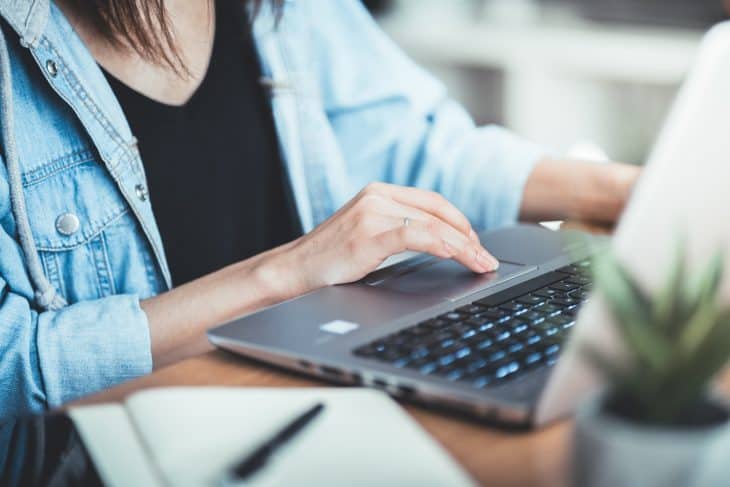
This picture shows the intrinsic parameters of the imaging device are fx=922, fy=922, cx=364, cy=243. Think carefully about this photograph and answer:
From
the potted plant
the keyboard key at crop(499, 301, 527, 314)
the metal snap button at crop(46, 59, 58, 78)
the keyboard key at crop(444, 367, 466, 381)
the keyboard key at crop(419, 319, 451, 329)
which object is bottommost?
the keyboard key at crop(499, 301, 527, 314)

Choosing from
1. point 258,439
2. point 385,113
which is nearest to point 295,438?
point 258,439

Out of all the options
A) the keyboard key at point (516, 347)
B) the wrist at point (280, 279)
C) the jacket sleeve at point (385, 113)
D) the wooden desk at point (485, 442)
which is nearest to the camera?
the wooden desk at point (485, 442)

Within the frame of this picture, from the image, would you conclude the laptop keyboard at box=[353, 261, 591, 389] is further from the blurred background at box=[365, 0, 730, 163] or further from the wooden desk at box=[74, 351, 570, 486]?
the blurred background at box=[365, 0, 730, 163]

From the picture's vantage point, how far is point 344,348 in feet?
2.03

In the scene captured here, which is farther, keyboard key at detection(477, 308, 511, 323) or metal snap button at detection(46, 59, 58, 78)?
metal snap button at detection(46, 59, 58, 78)

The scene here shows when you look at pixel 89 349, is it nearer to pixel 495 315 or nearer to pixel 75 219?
pixel 75 219

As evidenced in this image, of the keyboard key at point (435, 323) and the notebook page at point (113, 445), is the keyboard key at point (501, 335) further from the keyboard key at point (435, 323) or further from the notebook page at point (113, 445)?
the notebook page at point (113, 445)

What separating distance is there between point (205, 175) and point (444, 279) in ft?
1.30

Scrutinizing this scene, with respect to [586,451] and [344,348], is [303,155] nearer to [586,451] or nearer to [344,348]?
[344,348]

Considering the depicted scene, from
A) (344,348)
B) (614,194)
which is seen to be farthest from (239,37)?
(344,348)

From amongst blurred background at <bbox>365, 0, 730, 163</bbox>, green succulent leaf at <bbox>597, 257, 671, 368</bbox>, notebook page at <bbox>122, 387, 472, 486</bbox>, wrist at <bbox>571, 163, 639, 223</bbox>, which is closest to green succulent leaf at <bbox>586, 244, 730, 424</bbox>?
green succulent leaf at <bbox>597, 257, 671, 368</bbox>

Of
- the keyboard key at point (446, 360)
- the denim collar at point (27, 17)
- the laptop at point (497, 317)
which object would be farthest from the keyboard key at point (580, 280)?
the denim collar at point (27, 17)

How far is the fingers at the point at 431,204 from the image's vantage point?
0.82m

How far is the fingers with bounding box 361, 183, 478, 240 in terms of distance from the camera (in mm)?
819
